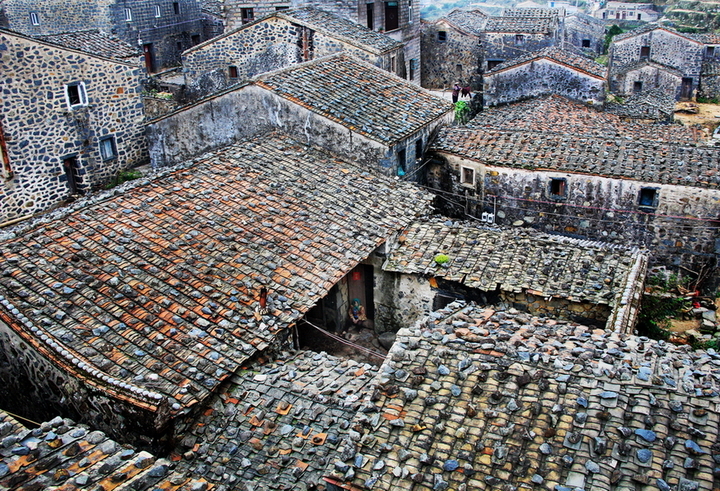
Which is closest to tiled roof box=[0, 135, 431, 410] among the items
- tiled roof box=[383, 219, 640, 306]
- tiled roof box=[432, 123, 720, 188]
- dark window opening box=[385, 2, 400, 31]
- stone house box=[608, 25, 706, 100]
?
tiled roof box=[383, 219, 640, 306]

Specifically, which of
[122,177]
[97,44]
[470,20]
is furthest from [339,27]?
[470,20]

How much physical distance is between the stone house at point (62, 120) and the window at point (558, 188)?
15271mm

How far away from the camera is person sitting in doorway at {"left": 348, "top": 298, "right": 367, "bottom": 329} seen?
14.5 metres

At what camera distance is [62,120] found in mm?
20266

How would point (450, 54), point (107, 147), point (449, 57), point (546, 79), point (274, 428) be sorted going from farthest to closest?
1. point (449, 57)
2. point (450, 54)
3. point (546, 79)
4. point (107, 147)
5. point (274, 428)

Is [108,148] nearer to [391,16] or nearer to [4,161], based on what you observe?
[4,161]

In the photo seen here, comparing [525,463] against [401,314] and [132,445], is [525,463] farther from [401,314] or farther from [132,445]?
[401,314]

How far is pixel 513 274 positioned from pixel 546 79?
15.5 metres

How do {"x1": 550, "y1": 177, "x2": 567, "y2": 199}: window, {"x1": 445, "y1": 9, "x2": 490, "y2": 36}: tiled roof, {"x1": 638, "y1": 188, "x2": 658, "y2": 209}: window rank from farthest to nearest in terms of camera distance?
1. {"x1": 445, "y1": 9, "x2": 490, "y2": 36}: tiled roof
2. {"x1": 550, "y1": 177, "x2": 567, "y2": 199}: window
3. {"x1": 638, "y1": 188, "x2": 658, "y2": 209}: window

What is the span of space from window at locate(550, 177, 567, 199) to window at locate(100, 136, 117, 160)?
50.3ft

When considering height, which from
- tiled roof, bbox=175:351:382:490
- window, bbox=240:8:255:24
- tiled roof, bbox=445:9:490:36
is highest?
window, bbox=240:8:255:24

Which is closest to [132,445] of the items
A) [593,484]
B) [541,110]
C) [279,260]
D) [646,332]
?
[279,260]

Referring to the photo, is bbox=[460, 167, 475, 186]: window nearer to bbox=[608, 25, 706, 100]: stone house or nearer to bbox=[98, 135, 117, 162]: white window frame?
bbox=[98, 135, 117, 162]: white window frame

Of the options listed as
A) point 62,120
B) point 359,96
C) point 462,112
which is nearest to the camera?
point 359,96
